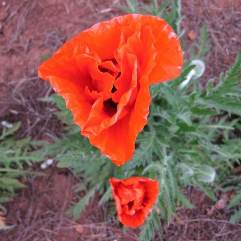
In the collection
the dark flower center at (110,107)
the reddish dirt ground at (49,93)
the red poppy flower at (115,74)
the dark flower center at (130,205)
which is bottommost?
the reddish dirt ground at (49,93)

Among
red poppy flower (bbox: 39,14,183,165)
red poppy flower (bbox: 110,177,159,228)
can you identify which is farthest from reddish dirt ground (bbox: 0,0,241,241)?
red poppy flower (bbox: 39,14,183,165)

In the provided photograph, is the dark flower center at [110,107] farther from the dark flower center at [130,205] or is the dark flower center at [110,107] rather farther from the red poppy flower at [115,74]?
the dark flower center at [130,205]

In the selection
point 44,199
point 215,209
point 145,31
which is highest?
point 145,31

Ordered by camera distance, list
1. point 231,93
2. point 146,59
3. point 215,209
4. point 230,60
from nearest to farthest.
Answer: point 146,59, point 231,93, point 215,209, point 230,60

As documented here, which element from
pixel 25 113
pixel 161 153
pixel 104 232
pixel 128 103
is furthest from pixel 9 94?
pixel 128 103

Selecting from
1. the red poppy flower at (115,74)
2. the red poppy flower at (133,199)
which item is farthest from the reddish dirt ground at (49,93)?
the red poppy flower at (115,74)

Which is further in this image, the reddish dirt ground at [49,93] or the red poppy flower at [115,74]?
the reddish dirt ground at [49,93]

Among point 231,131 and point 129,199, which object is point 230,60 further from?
point 129,199

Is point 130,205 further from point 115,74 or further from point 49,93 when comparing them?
point 49,93
